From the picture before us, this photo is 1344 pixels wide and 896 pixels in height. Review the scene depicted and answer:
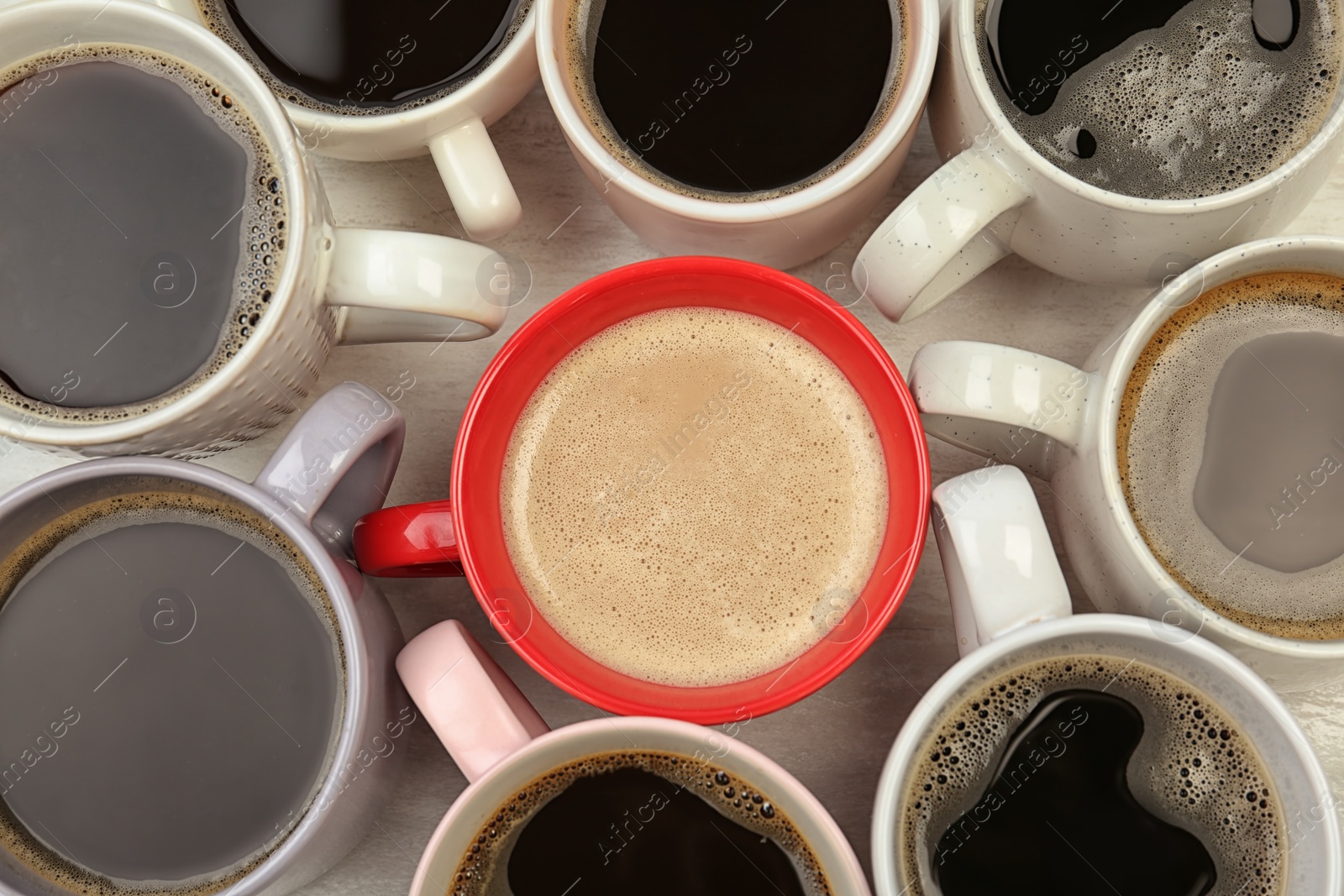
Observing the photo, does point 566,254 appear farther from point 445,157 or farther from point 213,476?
point 213,476

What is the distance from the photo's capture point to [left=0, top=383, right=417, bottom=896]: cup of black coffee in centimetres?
110

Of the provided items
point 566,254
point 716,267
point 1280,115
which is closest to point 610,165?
point 716,267

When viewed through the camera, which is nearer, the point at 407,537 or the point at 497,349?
the point at 407,537

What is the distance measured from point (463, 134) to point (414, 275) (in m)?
0.22

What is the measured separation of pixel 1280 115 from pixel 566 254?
0.78 meters

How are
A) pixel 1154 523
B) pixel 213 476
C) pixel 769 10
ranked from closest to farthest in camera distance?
pixel 213 476 → pixel 1154 523 → pixel 769 10

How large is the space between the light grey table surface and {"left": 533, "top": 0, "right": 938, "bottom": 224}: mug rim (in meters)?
0.24

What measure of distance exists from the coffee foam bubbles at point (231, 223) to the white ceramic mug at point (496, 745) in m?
0.37

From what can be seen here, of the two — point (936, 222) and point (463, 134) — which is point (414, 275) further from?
point (936, 222)

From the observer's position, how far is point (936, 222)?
1.05m

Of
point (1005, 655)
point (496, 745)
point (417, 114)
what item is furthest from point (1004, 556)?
point (417, 114)

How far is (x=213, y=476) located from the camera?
1.01 m

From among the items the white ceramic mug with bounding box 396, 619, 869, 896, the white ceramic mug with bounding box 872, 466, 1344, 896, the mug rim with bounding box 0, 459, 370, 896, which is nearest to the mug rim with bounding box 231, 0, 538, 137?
the mug rim with bounding box 0, 459, 370, 896

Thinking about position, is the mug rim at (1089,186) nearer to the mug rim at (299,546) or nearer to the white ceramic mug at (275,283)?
the white ceramic mug at (275,283)
